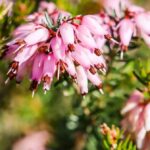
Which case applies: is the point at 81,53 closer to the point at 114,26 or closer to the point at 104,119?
the point at 114,26

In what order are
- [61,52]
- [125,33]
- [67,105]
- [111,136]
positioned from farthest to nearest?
1. [67,105]
2. [125,33]
3. [111,136]
4. [61,52]

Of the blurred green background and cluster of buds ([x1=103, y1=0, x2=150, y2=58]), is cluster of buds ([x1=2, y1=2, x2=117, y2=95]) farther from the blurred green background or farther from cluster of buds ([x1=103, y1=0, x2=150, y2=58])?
the blurred green background

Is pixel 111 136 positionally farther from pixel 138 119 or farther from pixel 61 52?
pixel 61 52

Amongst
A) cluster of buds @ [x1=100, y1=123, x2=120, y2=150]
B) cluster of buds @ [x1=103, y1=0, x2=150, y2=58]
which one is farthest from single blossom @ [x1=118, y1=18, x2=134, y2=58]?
cluster of buds @ [x1=100, y1=123, x2=120, y2=150]

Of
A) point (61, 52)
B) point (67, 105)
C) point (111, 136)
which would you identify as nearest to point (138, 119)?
point (111, 136)

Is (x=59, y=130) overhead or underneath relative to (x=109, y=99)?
Answer: underneath

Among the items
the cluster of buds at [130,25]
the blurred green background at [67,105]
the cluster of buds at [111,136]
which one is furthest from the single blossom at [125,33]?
the cluster of buds at [111,136]

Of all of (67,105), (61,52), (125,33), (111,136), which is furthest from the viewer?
(67,105)

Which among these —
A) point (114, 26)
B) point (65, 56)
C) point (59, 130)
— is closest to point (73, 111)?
point (59, 130)
